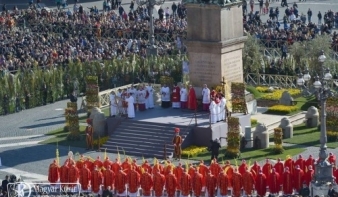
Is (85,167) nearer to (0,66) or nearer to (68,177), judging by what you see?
(68,177)

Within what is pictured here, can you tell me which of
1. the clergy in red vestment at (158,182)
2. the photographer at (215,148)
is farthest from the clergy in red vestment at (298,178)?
the photographer at (215,148)

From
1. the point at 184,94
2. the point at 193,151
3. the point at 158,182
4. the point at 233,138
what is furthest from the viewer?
the point at 184,94

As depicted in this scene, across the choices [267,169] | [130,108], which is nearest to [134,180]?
[267,169]

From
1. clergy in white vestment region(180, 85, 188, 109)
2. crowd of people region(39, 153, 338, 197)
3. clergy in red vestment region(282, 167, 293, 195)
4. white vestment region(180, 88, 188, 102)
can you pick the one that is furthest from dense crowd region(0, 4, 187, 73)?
clergy in red vestment region(282, 167, 293, 195)

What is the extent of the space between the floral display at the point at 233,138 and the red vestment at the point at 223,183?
6.26 metres

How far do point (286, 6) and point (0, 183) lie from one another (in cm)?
4457

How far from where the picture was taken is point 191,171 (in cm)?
4944

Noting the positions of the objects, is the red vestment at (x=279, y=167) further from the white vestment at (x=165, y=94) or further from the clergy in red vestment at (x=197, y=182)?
the white vestment at (x=165, y=94)

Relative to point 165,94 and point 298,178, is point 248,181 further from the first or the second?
point 165,94

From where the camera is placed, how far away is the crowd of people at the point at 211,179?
49.1m

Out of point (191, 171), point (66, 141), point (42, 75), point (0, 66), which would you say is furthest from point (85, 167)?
point (0, 66)

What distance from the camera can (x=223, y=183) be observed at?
49.1 metres

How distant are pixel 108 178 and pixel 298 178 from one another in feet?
22.6

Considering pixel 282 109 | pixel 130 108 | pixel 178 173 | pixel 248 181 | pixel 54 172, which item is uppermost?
pixel 130 108
